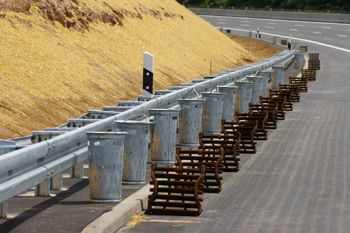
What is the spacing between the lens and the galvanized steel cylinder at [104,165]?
7898mm

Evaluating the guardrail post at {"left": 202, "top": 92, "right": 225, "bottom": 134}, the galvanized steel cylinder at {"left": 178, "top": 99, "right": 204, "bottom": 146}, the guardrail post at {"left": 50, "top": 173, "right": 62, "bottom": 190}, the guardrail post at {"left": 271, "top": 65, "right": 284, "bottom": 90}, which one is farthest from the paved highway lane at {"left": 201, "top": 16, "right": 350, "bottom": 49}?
the guardrail post at {"left": 50, "top": 173, "right": 62, "bottom": 190}

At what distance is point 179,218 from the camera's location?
7609 mm

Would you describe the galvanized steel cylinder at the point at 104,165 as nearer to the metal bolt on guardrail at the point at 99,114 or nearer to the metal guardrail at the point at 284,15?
the metal bolt on guardrail at the point at 99,114

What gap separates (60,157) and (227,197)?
8.30 ft

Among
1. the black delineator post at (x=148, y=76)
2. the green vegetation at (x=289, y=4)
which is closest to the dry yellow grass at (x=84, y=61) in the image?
the black delineator post at (x=148, y=76)

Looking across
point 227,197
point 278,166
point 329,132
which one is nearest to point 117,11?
point 329,132

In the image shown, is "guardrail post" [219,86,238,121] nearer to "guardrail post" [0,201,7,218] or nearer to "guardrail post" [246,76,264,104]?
"guardrail post" [246,76,264,104]

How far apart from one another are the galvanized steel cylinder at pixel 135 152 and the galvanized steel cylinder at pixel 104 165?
3.57 feet

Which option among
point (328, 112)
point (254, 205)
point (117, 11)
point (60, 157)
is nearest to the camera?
point (60, 157)

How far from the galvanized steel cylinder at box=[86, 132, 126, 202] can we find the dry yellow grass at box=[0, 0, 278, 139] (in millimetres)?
6693

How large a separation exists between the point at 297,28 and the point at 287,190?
69.9 m

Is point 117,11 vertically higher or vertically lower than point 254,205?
higher

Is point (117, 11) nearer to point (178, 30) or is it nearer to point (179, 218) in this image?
point (178, 30)

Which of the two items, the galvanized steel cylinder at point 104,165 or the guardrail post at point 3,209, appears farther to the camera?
the galvanized steel cylinder at point 104,165
